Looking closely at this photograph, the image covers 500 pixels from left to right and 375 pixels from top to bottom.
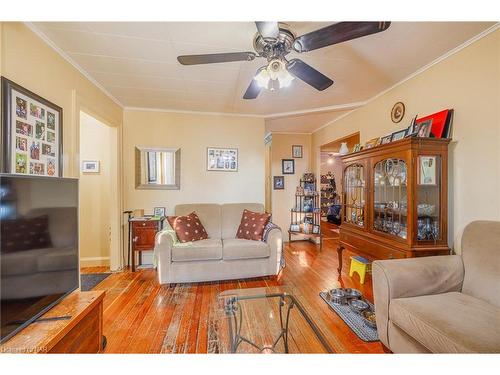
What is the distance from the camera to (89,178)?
323 cm

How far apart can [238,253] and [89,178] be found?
99.9 inches

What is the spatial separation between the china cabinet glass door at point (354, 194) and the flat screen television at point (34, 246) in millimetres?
2729

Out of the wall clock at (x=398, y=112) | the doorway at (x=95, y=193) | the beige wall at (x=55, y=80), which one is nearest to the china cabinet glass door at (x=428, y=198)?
the wall clock at (x=398, y=112)

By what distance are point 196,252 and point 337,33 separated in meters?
2.40

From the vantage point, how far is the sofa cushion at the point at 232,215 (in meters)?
3.16

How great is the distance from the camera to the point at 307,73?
1601mm

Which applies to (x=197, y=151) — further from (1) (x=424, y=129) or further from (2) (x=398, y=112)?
(1) (x=424, y=129)

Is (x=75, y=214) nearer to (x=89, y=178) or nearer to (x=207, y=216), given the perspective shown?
(x=207, y=216)

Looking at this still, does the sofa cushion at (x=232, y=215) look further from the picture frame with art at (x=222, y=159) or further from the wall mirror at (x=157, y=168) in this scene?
the wall mirror at (x=157, y=168)

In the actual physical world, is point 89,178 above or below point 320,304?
above

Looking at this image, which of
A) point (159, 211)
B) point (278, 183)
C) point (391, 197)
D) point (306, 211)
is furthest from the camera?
point (278, 183)

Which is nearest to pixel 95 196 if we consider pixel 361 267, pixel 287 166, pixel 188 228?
pixel 188 228

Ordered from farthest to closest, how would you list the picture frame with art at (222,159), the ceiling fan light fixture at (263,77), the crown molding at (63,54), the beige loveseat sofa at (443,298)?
the picture frame with art at (222,159)
the crown molding at (63,54)
the ceiling fan light fixture at (263,77)
the beige loveseat sofa at (443,298)
